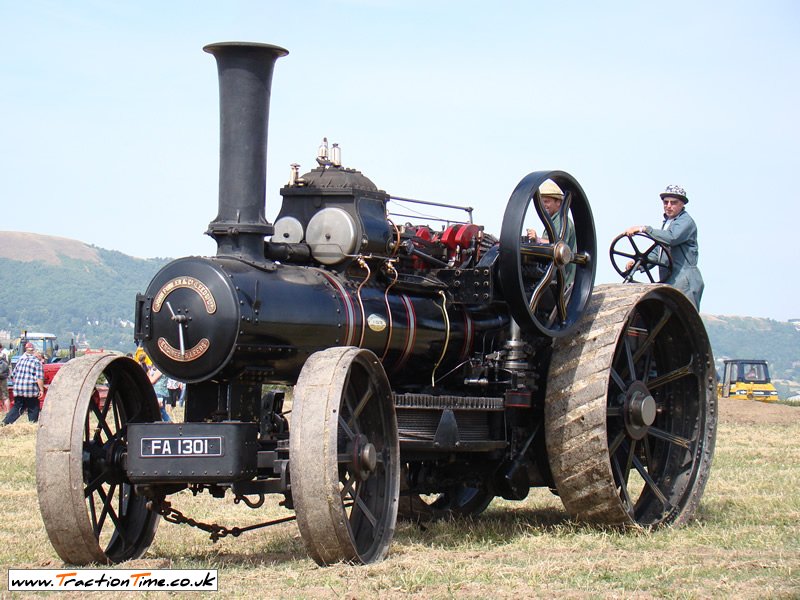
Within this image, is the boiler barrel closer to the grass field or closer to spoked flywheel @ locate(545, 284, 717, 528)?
the grass field

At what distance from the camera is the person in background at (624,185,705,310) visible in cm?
881

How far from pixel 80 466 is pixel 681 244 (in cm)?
473

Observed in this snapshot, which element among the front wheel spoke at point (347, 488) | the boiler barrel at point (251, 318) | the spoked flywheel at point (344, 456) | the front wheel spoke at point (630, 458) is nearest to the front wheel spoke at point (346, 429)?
the spoked flywheel at point (344, 456)

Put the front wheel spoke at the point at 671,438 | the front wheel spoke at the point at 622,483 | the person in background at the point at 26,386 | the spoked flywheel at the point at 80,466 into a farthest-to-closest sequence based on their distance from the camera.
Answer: the person in background at the point at 26,386 < the front wheel spoke at the point at 671,438 < the front wheel spoke at the point at 622,483 < the spoked flywheel at the point at 80,466

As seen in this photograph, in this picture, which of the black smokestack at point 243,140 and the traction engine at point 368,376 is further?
the black smokestack at point 243,140

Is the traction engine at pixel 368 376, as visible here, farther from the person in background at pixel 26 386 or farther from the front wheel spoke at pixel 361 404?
the person in background at pixel 26 386

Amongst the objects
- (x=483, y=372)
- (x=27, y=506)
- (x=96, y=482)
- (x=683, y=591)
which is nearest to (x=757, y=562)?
(x=683, y=591)

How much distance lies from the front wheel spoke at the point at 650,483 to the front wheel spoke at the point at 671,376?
22.6 inches

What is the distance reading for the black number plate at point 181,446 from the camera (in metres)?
6.16

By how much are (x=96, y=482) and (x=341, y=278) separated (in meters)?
1.81

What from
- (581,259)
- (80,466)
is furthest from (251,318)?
(581,259)

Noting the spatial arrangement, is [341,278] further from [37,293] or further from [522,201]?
[37,293]

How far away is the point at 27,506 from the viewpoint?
921 cm

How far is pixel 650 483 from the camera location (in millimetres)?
8266
